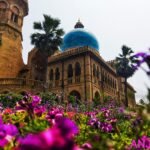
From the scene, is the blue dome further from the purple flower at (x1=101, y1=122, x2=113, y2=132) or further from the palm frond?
the purple flower at (x1=101, y1=122, x2=113, y2=132)

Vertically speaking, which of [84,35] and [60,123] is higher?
[84,35]

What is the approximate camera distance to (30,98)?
4.09 meters

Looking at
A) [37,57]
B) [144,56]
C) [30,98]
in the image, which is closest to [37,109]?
[30,98]

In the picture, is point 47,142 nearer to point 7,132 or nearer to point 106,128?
point 7,132

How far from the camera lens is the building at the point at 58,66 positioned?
98.3 ft

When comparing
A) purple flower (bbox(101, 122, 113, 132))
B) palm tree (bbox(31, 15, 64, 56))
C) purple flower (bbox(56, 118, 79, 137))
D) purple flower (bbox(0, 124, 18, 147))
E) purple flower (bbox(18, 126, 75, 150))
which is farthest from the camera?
palm tree (bbox(31, 15, 64, 56))

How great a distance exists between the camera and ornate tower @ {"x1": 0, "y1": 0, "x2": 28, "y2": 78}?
32.5 meters

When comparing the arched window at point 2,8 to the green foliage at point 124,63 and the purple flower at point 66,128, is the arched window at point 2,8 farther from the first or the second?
the purple flower at point 66,128

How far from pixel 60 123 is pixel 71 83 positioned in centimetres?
2996

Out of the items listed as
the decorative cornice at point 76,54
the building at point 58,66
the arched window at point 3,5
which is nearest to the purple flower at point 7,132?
the building at point 58,66

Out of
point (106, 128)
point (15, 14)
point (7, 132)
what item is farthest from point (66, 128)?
point (15, 14)

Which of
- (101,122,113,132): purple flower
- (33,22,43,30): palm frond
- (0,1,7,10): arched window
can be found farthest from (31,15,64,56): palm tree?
(101,122,113,132): purple flower

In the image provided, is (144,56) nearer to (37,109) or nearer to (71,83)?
(37,109)

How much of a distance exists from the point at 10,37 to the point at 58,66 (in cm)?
716
